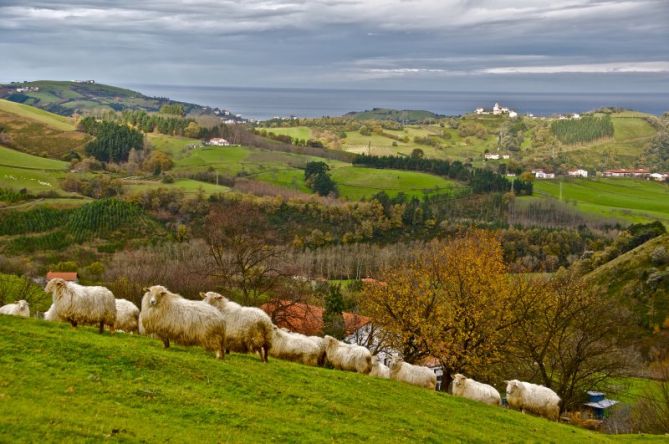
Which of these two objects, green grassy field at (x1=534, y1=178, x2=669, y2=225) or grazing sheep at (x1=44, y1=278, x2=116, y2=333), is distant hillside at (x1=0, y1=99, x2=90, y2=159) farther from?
grazing sheep at (x1=44, y1=278, x2=116, y2=333)

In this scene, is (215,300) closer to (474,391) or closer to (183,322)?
(183,322)

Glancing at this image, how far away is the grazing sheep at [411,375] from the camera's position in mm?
25797

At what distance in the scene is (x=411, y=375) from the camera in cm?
2583

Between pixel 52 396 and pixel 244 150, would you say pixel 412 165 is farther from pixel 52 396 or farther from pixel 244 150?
pixel 52 396

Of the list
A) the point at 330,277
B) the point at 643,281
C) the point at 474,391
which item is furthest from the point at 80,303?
the point at 330,277

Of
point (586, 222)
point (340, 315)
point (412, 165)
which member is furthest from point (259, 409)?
point (412, 165)

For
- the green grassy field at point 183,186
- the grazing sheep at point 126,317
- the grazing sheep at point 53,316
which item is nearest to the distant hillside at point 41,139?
the green grassy field at point 183,186

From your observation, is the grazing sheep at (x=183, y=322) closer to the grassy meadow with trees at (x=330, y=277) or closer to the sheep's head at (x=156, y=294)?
the sheep's head at (x=156, y=294)

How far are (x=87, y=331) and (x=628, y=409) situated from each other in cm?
3722

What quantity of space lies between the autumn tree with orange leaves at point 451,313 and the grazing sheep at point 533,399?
3.32 metres

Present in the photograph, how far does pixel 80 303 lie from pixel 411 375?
13.8 metres

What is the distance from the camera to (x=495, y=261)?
37906 millimetres

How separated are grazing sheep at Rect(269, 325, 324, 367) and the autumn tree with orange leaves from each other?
7307mm

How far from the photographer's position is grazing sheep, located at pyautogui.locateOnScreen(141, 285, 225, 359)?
1920 cm
